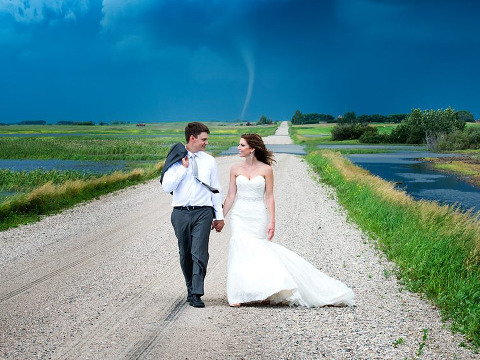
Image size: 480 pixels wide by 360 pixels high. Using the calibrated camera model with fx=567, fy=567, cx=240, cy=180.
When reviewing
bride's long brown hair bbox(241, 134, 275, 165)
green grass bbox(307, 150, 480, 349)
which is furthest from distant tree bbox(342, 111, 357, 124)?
bride's long brown hair bbox(241, 134, 275, 165)

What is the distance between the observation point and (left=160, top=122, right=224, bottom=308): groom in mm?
6844

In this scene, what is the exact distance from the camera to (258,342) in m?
5.86

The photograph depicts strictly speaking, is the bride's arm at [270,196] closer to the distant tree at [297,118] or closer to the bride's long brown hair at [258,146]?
the bride's long brown hair at [258,146]

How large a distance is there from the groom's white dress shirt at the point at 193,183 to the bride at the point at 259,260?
32 centimetres

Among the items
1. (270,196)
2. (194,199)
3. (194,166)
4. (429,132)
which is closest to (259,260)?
(270,196)

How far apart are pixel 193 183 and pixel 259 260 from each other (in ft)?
4.19

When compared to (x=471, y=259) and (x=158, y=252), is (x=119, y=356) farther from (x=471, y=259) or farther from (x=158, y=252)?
(x=471, y=259)

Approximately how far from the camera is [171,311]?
6.92 m

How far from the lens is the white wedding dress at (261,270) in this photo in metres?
7.04

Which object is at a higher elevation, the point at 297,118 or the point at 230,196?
the point at 297,118

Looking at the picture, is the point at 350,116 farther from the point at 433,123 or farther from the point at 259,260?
the point at 259,260

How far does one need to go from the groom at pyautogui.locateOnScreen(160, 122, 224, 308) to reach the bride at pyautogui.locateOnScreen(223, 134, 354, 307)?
30 centimetres

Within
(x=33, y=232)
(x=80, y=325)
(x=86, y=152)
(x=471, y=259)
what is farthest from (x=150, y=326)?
(x=86, y=152)

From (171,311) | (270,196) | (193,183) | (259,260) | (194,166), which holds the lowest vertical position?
(171,311)
